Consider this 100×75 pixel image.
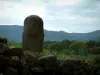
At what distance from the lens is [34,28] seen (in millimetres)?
16828

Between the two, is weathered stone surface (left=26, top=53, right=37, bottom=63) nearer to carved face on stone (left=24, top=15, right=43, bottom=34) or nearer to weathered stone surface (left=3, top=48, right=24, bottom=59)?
weathered stone surface (left=3, top=48, right=24, bottom=59)

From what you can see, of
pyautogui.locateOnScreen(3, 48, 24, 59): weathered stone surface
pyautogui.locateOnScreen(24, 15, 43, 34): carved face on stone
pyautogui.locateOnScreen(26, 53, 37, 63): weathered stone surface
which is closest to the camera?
pyautogui.locateOnScreen(3, 48, 24, 59): weathered stone surface

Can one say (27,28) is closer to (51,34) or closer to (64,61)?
(64,61)

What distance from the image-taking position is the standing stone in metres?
16.9

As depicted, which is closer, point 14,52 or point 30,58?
point 14,52

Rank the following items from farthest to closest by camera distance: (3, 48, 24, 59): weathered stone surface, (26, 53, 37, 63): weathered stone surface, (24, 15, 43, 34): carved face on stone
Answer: (24, 15, 43, 34): carved face on stone < (26, 53, 37, 63): weathered stone surface < (3, 48, 24, 59): weathered stone surface

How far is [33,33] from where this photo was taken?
1683cm

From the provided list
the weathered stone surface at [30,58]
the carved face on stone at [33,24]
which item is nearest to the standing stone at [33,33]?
the carved face on stone at [33,24]

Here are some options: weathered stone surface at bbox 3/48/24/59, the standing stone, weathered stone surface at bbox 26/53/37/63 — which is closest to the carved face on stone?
the standing stone

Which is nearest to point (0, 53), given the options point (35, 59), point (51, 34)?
point (35, 59)

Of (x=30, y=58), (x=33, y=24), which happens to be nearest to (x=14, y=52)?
(x=30, y=58)

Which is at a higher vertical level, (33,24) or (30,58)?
(33,24)

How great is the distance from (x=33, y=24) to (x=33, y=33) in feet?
1.53

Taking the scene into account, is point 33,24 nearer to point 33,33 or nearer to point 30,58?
point 33,33
